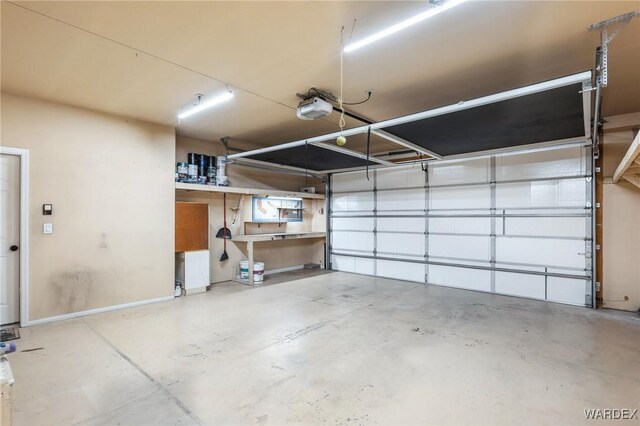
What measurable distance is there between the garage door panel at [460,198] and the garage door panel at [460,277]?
4.11ft

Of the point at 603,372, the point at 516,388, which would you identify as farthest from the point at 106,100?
the point at 603,372

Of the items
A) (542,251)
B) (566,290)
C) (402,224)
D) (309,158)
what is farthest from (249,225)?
(566,290)

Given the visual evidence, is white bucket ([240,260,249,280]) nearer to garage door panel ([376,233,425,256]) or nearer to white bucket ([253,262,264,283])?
white bucket ([253,262,264,283])

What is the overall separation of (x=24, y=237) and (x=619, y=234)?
332 inches

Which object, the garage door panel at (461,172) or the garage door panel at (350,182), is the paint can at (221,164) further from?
the garage door panel at (461,172)

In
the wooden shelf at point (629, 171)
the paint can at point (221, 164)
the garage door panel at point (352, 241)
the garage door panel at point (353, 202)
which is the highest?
the paint can at point (221, 164)

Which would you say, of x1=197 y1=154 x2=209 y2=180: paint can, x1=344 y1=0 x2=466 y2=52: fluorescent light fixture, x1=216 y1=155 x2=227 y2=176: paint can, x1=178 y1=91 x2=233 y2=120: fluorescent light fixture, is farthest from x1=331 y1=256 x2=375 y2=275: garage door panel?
x1=344 y1=0 x2=466 y2=52: fluorescent light fixture

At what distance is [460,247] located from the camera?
20.0 ft

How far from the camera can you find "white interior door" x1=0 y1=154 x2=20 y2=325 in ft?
12.7

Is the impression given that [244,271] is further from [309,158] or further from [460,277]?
[460,277]

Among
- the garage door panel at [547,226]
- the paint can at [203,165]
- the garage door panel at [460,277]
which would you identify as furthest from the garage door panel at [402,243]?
the paint can at [203,165]

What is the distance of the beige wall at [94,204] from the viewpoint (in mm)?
4027

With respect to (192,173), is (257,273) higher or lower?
lower

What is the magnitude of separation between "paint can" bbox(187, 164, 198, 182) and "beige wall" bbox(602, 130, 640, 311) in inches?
269
